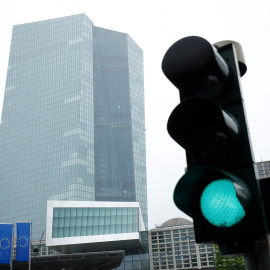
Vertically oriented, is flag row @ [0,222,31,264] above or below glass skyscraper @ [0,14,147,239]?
below

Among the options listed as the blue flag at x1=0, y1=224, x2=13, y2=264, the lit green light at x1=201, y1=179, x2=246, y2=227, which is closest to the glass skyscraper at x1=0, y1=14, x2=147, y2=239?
the blue flag at x1=0, y1=224, x2=13, y2=264

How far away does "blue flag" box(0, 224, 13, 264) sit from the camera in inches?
1215

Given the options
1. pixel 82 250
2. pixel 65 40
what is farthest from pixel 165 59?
pixel 65 40

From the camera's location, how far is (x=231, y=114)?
7.91ft

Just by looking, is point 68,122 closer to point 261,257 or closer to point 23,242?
point 23,242

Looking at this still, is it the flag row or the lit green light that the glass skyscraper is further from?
the lit green light

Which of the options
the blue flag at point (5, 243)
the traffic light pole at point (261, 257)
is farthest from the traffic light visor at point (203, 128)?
the blue flag at point (5, 243)

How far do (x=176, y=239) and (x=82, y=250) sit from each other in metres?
54.1

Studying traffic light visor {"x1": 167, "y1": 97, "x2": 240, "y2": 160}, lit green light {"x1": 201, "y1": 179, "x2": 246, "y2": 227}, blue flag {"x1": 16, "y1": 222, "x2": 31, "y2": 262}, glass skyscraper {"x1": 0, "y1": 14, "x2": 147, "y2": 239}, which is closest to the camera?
lit green light {"x1": 201, "y1": 179, "x2": 246, "y2": 227}

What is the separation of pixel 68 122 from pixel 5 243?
347ft

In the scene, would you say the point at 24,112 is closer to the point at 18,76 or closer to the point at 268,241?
the point at 18,76

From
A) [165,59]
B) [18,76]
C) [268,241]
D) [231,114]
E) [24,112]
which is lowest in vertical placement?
[268,241]

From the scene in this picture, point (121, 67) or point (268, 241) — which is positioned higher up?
point (121, 67)

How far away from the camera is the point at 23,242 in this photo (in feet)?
101
